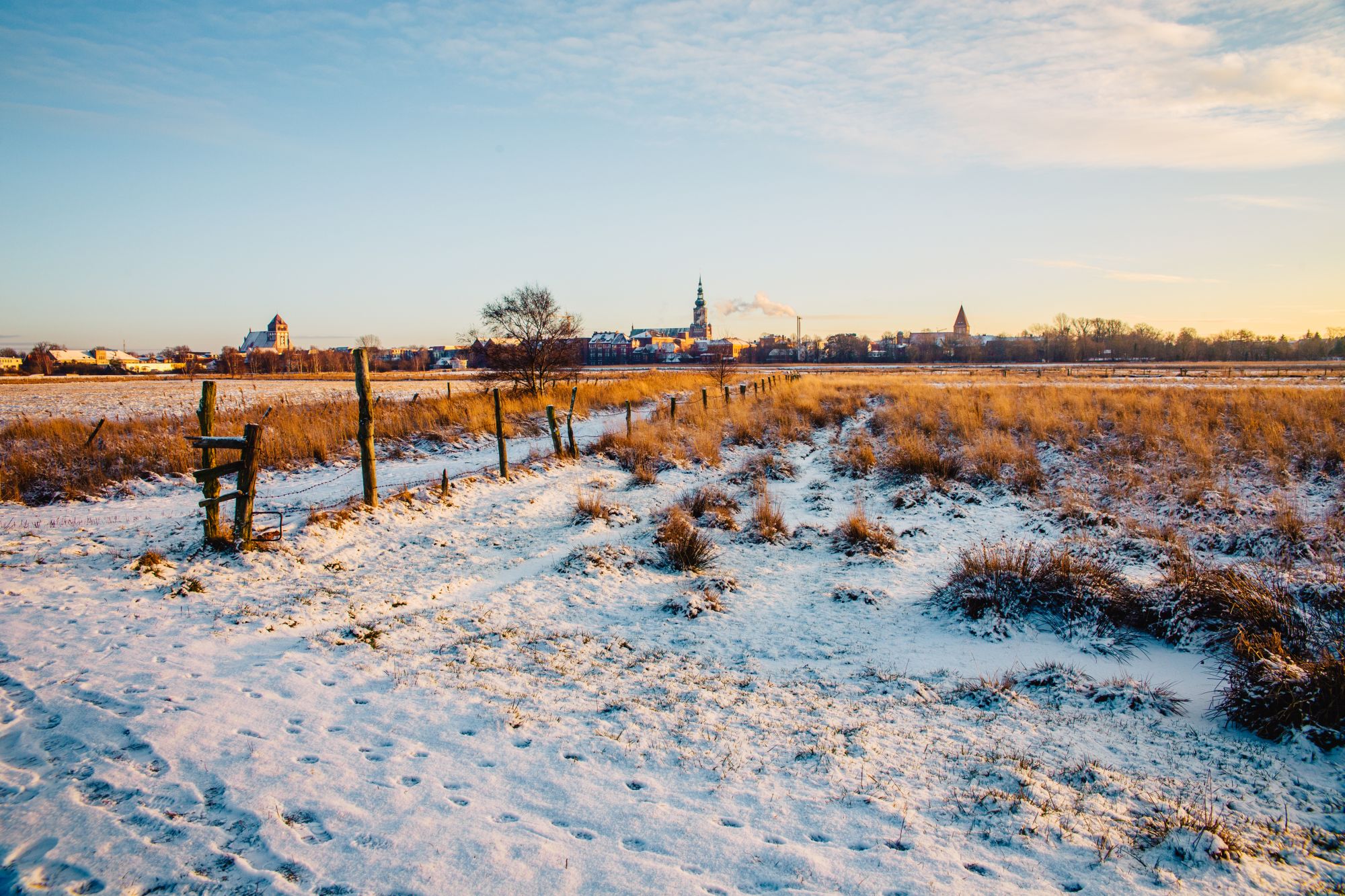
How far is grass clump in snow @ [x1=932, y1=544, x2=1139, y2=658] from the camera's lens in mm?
6297

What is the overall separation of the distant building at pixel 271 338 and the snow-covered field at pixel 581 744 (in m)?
118

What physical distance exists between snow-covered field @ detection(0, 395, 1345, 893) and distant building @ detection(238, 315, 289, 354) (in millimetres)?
117780

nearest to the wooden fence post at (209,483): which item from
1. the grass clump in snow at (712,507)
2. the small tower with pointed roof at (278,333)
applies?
the grass clump in snow at (712,507)

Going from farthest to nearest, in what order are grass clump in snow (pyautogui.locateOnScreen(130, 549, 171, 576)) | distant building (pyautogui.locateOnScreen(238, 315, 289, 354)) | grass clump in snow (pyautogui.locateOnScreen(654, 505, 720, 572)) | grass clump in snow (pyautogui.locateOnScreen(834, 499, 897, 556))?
distant building (pyautogui.locateOnScreen(238, 315, 289, 354)) → grass clump in snow (pyautogui.locateOnScreen(834, 499, 897, 556)) → grass clump in snow (pyautogui.locateOnScreen(654, 505, 720, 572)) → grass clump in snow (pyautogui.locateOnScreen(130, 549, 171, 576))

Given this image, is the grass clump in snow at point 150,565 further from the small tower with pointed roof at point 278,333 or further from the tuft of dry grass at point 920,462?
the small tower with pointed roof at point 278,333

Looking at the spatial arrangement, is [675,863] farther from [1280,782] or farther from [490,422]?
[490,422]

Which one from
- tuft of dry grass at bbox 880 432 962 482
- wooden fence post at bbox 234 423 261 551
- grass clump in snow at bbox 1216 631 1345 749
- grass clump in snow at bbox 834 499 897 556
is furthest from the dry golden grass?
grass clump in snow at bbox 1216 631 1345 749

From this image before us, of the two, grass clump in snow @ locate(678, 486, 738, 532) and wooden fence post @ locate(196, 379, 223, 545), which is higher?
wooden fence post @ locate(196, 379, 223, 545)

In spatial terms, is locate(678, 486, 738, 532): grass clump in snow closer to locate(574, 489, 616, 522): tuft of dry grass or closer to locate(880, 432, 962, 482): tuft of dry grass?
locate(574, 489, 616, 522): tuft of dry grass

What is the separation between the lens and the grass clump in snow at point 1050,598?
630 cm

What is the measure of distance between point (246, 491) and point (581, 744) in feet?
19.5

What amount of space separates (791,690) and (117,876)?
13.4 feet

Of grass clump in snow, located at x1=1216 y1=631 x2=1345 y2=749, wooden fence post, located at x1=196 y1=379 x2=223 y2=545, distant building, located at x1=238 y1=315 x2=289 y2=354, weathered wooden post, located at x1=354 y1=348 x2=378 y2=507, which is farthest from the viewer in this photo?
distant building, located at x1=238 y1=315 x2=289 y2=354

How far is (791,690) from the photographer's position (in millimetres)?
5148
